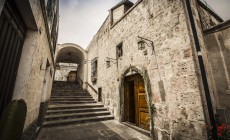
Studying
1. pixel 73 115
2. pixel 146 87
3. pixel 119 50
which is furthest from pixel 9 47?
pixel 119 50

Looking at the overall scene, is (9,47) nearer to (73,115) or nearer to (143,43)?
(143,43)

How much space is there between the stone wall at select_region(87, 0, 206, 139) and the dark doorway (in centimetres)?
387

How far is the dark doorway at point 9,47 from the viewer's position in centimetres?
155

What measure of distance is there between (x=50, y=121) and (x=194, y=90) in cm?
599

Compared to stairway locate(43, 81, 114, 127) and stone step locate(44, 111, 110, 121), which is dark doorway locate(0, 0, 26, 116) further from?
stone step locate(44, 111, 110, 121)

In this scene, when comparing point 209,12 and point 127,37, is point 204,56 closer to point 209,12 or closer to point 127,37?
point 209,12

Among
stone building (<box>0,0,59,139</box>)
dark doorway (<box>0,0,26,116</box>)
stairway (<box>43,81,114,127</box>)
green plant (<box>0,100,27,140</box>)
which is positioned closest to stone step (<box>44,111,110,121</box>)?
stairway (<box>43,81,114,127</box>)

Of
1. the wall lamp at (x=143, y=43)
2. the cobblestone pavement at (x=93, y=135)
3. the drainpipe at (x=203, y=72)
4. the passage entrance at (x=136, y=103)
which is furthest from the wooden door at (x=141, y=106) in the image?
the drainpipe at (x=203, y=72)

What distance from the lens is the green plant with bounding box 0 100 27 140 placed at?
2.89 ft

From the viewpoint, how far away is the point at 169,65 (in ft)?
12.3

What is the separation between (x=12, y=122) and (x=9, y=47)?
1.31m

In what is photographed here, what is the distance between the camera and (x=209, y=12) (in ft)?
16.2

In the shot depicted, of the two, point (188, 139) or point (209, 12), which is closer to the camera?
point (188, 139)

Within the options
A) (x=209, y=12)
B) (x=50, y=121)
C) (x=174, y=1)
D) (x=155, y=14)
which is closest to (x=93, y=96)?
(x=50, y=121)
